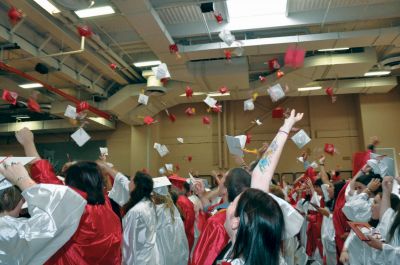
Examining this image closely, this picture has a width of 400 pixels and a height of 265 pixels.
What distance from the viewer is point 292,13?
595 cm

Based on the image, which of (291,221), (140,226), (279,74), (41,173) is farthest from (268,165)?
(279,74)

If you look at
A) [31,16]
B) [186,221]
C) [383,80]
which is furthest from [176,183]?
[383,80]

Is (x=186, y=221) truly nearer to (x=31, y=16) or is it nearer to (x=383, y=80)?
(x=31, y=16)

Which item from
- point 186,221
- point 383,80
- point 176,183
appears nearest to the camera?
point 186,221

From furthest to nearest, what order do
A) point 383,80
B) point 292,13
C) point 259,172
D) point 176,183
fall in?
point 383,80, point 292,13, point 176,183, point 259,172

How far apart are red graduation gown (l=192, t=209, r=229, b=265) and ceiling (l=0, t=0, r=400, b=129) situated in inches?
159

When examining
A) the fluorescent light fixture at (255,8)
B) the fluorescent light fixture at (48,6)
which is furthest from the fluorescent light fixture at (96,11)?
the fluorescent light fixture at (255,8)

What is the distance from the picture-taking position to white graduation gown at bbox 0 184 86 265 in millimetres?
1361

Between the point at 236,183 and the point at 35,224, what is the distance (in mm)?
1023

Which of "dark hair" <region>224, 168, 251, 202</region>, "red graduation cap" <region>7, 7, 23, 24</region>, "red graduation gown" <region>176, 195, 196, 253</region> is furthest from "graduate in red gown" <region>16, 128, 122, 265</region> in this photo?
"red graduation cap" <region>7, 7, 23, 24</region>

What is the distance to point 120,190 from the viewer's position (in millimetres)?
3367

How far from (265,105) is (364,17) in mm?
6035

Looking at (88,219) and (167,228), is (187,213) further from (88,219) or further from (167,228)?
(88,219)

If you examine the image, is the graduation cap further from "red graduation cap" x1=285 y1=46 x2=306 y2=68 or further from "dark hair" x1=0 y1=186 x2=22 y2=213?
"dark hair" x1=0 y1=186 x2=22 y2=213
